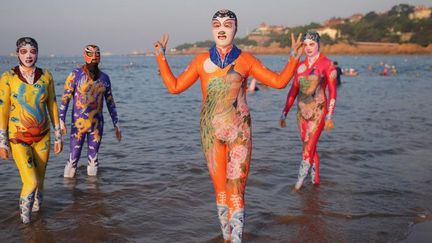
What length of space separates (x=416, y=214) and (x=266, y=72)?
3251mm

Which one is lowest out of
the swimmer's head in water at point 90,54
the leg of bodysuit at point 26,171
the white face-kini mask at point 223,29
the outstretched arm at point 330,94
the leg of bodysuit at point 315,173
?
the leg of bodysuit at point 315,173

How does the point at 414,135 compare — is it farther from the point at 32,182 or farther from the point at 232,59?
A: the point at 32,182

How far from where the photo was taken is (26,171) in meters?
5.16

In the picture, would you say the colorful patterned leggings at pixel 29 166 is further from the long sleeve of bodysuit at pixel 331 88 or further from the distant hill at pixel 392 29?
the distant hill at pixel 392 29

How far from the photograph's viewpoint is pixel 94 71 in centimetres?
724

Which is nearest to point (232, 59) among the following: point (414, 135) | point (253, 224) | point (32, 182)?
point (253, 224)

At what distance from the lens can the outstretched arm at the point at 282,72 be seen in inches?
158

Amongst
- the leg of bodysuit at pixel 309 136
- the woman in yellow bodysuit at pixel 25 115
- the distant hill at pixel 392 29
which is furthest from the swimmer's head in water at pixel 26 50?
the distant hill at pixel 392 29

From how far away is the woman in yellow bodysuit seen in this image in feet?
16.8

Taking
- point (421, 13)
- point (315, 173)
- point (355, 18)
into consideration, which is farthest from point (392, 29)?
point (315, 173)

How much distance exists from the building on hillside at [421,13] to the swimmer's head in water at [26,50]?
485 ft

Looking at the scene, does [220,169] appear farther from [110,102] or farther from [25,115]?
[110,102]

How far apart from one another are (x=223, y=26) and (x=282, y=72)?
0.75m

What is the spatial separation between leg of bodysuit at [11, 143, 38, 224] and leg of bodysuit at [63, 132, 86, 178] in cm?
209
